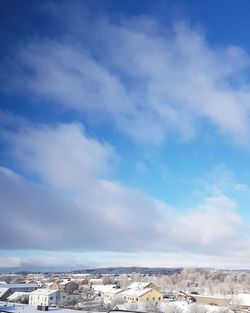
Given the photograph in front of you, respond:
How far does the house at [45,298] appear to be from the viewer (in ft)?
216

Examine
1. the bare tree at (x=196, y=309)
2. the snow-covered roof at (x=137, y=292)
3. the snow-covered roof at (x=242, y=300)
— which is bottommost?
the bare tree at (x=196, y=309)

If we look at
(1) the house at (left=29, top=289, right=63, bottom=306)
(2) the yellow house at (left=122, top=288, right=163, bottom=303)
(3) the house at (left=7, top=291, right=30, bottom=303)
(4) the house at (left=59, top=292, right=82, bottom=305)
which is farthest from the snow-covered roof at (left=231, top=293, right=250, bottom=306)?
(3) the house at (left=7, top=291, right=30, bottom=303)

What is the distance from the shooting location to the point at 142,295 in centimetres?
6431

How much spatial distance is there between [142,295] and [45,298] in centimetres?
1584

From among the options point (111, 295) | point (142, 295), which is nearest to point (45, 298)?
point (111, 295)

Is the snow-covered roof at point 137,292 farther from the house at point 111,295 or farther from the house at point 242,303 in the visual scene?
the house at point 242,303

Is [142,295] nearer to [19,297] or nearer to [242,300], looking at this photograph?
[242,300]

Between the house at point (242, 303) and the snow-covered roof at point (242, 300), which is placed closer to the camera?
the house at point (242, 303)

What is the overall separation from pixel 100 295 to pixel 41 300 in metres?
15.3

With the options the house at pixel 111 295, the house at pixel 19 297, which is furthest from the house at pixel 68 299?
the house at pixel 19 297

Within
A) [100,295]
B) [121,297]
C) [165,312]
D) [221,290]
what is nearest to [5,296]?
[100,295]

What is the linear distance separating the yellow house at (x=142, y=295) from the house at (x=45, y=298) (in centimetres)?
1138

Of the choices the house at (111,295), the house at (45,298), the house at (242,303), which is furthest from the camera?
the house at (111,295)

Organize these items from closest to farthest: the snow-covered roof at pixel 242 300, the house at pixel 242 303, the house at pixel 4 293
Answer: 1. the house at pixel 242 303
2. the snow-covered roof at pixel 242 300
3. the house at pixel 4 293
